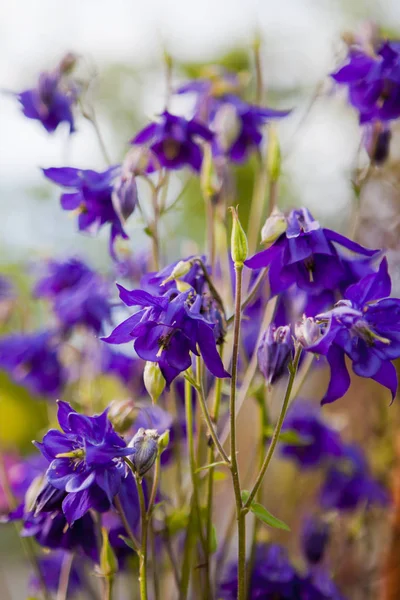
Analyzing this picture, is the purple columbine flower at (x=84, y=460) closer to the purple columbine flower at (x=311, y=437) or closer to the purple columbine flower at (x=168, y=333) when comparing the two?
the purple columbine flower at (x=168, y=333)

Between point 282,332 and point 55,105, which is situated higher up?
point 55,105

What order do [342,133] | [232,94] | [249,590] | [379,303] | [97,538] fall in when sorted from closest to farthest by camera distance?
[379,303] < [97,538] < [249,590] < [232,94] < [342,133]

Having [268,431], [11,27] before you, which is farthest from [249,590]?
[11,27]

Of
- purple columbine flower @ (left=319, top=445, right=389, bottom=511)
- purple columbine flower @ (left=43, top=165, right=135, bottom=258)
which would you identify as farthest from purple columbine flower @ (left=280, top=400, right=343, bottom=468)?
purple columbine flower @ (left=43, top=165, right=135, bottom=258)

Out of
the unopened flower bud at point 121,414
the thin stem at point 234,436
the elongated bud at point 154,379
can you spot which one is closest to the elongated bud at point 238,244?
the thin stem at point 234,436

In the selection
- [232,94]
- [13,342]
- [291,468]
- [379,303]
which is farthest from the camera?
[291,468]

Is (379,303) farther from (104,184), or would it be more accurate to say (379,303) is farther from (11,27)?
(11,27)
